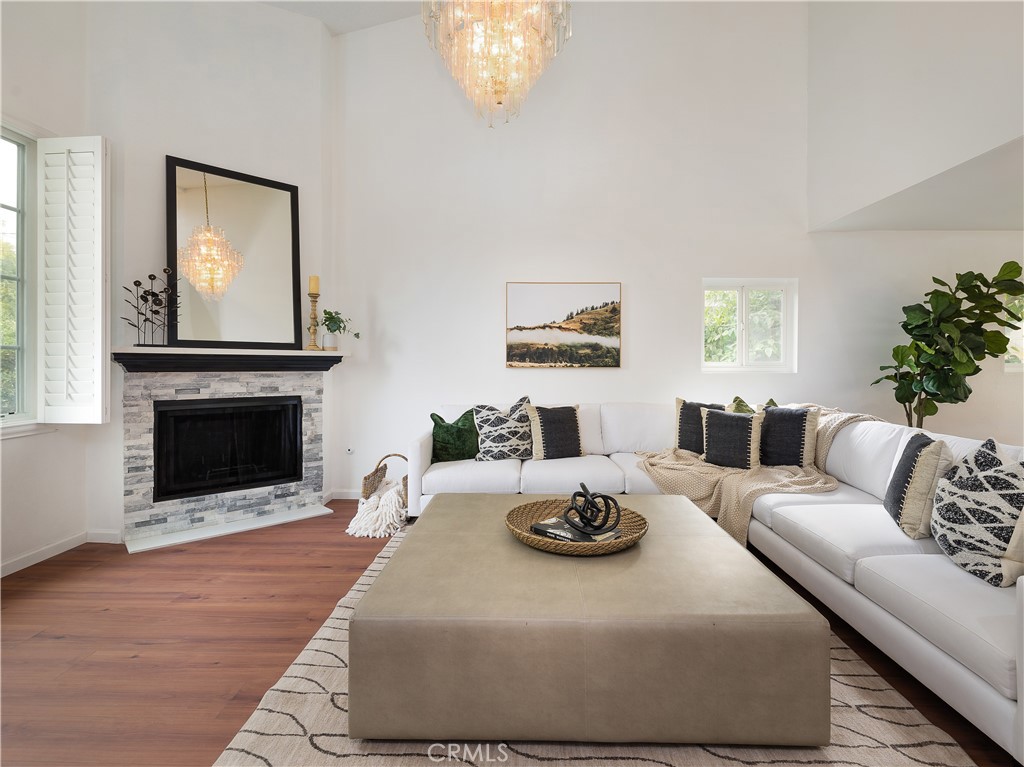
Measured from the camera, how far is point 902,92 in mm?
3158

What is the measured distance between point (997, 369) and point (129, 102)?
6.67 m

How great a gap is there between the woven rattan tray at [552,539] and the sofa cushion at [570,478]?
0.91m

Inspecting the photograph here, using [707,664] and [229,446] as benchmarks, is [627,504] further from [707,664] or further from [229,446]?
[229,446]

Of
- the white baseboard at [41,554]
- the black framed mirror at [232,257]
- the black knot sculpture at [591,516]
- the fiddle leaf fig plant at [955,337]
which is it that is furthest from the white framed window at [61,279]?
→ the fiddle leaf fig plant at [955,337]

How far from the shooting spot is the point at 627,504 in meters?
2.54

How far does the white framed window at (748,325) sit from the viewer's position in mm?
4359

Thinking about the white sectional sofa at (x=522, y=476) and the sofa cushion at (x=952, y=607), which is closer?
the sofa cushion at (x=952, y=607)

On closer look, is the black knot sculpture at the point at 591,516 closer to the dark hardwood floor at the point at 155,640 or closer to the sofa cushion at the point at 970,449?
the dark hardwood floor at the point at 155,640

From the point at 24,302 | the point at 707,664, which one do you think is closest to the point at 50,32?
the point at 24,302

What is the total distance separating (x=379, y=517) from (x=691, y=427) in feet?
7.41

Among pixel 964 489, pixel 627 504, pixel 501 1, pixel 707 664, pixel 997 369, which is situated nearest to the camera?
pixel 707 664

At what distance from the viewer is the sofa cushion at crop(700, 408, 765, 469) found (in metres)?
3.29

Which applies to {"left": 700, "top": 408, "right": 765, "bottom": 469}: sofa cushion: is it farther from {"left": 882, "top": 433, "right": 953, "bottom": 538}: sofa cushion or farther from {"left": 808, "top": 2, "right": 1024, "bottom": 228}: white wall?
{"left": 808, "top": 2, "right": 1024, "bottom": 228}: white wall

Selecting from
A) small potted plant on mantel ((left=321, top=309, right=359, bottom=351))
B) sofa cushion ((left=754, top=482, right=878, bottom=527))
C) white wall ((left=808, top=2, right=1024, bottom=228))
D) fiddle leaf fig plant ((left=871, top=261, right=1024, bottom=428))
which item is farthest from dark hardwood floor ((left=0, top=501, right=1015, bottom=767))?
white wall ((left=808, top=2, right=1024, bottom=228))
